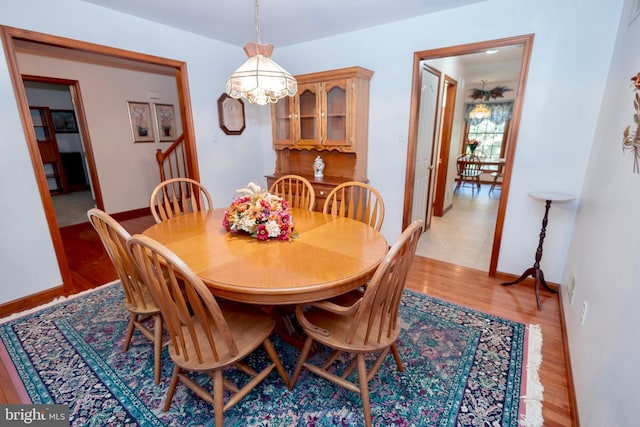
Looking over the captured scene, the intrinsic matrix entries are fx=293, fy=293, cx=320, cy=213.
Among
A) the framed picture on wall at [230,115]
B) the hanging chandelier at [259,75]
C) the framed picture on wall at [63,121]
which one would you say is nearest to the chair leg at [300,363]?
the hanging chandelier at [259,75]

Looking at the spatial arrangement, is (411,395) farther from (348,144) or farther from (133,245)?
(348,144)

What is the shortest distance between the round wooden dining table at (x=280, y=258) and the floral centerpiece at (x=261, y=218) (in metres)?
0.05

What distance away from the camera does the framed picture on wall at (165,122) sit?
5.09 meters

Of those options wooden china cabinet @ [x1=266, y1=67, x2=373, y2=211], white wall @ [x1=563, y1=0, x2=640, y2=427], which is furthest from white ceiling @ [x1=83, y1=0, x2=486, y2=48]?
white wall @ [x1=563, y1=0, x2=640, y2=427]

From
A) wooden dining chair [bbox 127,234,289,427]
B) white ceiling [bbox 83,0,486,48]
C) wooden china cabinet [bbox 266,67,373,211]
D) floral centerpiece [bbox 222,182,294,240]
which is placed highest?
white ceiling [bbox 83,0,486,48]

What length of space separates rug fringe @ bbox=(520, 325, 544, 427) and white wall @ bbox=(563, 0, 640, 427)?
172mm

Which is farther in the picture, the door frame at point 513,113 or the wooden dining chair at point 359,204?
the door frame at point 513,113

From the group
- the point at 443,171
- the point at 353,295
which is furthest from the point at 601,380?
the point at 443,171

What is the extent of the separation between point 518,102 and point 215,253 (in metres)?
2.61

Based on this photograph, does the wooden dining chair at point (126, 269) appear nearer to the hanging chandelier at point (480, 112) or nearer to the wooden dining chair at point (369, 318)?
the wooden dining chair at point (369, 318)

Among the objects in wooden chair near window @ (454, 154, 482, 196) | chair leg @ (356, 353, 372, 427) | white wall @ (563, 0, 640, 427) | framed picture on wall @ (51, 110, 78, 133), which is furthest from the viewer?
Result: wooden chair near window @ (454, 154, 482, 196)

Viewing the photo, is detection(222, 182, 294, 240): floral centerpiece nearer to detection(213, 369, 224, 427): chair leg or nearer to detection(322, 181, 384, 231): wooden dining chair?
detection(322, 181, 384, 231): wooden dining chair

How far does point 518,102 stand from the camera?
2408mm

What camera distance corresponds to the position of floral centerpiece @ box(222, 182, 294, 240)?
1713 millimetres
